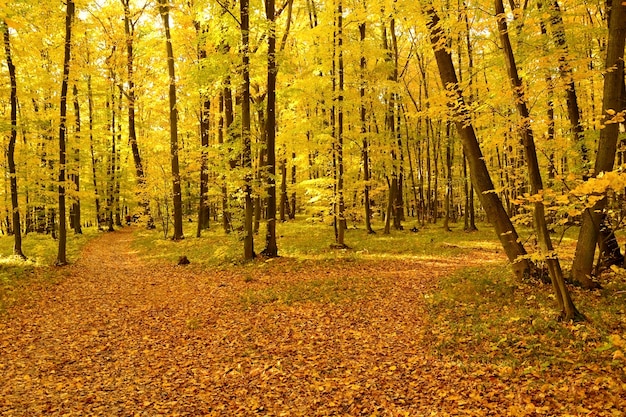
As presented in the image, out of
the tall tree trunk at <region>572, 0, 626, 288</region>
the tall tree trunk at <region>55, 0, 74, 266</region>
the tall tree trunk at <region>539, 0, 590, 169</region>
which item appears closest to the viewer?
the tall tree trunk at <region>572, 0, 626, 288</region>

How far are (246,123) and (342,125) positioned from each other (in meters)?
4.58

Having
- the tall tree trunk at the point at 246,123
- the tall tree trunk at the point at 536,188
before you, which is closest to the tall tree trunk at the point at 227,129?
the tall tree trunk at the point at 246,123

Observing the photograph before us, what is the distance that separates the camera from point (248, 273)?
1364 centimetres

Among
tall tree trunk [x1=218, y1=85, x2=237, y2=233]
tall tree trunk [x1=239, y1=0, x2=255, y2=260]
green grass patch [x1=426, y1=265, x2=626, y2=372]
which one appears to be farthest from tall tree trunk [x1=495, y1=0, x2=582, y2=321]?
tall tree trunk [x1=218, y1=85, x2=237, y2=233]

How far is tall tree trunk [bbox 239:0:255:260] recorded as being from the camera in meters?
13.7

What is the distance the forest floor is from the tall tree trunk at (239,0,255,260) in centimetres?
306

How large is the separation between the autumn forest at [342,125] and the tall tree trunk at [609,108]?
30 mm

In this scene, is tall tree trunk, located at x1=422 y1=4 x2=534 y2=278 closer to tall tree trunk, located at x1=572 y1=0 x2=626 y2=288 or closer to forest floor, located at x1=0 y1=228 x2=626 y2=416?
forest floor, located at x1=0 y1=228 x2=626 y2=416

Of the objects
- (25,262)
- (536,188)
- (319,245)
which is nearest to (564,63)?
(536,188)

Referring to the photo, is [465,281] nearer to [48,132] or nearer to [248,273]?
[248,273]

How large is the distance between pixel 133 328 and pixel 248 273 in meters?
4.89

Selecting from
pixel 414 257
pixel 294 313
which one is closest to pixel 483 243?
pixel 414 257

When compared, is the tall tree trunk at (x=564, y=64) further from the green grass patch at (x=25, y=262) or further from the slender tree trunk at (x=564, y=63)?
the green grass patch at (x=25, y=262)

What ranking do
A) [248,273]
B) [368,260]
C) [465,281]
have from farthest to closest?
[368,260]
[248,273]
[465,281]
